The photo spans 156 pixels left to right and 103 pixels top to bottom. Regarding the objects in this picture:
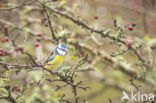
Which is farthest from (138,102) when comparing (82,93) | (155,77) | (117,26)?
(117,26)

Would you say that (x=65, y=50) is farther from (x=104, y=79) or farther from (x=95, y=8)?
(x=95, y=8)

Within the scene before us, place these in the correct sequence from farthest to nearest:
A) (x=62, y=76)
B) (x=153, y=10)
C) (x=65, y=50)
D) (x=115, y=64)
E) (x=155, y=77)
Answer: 1. (x=153, y=10)
2. (x=115, y=64)
3. (x=65, y=50)
4. (x=155, y=77)
5. (x=62, y=76)

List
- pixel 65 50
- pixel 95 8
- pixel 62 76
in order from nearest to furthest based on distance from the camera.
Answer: pixel 62 76 < pixel 65 50 < pixel 95 8

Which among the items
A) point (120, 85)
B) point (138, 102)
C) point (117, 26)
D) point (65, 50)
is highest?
point (117, 26)

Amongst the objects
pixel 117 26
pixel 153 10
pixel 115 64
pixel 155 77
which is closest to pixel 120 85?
pixel 115 64

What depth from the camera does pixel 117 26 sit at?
145cm

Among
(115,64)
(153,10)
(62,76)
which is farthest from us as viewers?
(153,10)

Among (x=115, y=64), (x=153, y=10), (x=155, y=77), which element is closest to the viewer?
(x=155, y=77)

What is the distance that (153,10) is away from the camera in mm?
5012

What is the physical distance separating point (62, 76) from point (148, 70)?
69 cm

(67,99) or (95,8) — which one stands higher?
(95,8)

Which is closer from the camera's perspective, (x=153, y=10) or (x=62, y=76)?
(x=62, y=76)

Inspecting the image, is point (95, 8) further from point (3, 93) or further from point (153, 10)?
point (3, 93)

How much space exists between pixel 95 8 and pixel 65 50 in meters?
3.60
